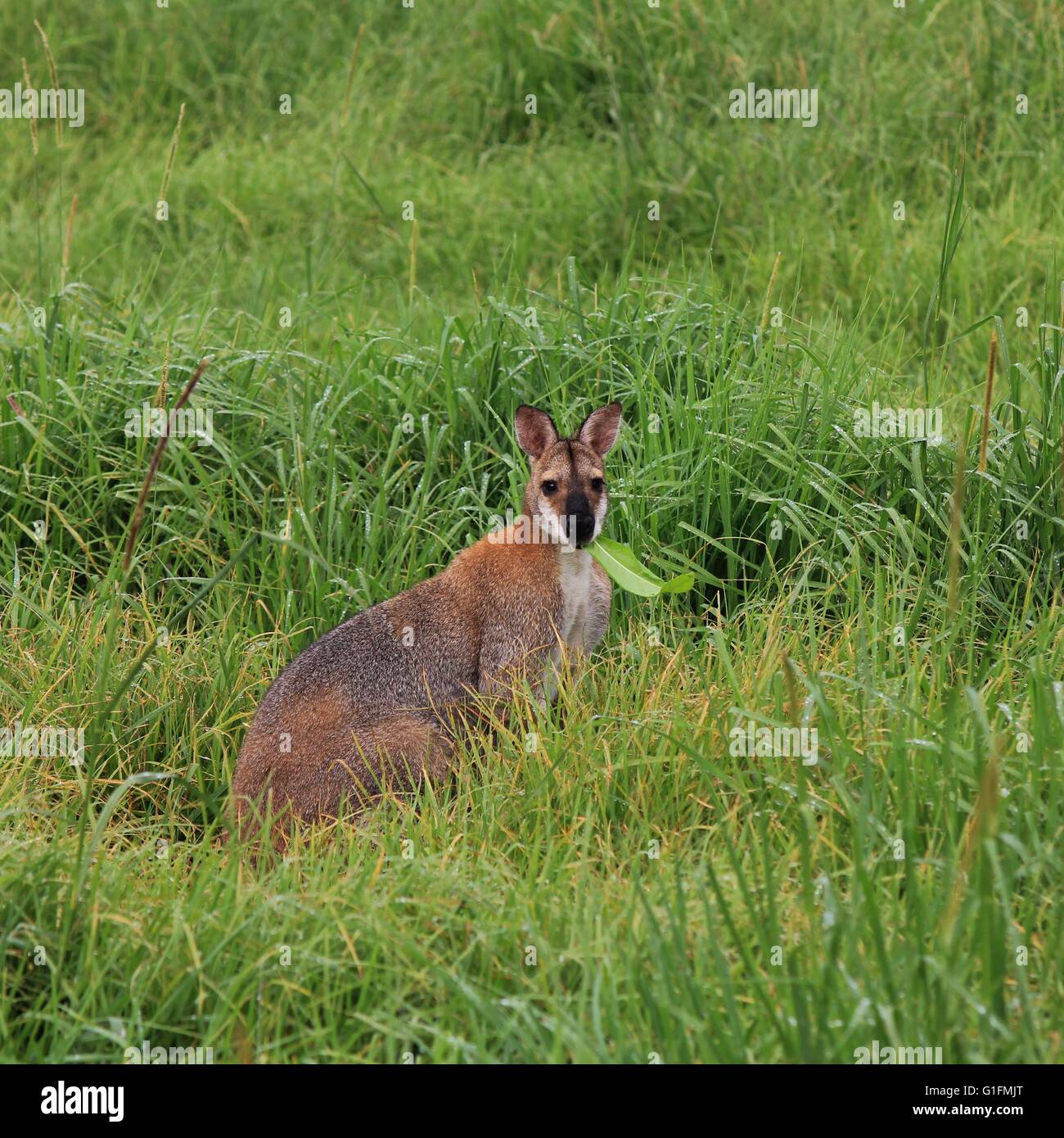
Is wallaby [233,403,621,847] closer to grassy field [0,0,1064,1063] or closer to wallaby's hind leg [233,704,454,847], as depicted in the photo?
wallaby's hind leg [233,704,454,847]

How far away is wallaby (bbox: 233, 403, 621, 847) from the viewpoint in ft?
14.8

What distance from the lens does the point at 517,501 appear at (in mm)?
5547

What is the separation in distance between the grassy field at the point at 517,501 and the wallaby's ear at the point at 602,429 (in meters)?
0.35

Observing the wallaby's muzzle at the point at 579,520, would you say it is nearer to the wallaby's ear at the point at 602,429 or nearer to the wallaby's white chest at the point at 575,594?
the wallaby's white chest at the point at 575,594

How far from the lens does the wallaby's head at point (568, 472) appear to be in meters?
4.80

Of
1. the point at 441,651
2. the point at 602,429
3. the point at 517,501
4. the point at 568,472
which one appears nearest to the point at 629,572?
the point at 568,472

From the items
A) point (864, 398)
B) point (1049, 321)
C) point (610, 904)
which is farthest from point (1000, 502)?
point (610, 904)

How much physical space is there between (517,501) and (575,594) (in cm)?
72

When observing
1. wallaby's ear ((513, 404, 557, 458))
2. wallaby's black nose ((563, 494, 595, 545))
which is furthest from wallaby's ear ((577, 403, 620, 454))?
wallaby's black nose ((563, 494, 595, 545))

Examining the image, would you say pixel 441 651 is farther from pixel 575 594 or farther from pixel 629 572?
pixel 629 572

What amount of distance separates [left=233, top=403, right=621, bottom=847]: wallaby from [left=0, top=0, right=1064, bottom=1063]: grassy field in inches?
7.2

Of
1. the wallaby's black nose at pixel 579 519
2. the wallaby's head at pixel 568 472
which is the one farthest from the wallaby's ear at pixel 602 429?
the wallaby's black nose at pixel 579 519

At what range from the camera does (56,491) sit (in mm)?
5691

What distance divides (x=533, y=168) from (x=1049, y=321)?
3.24 metres
